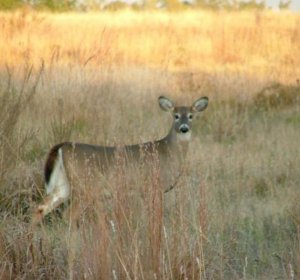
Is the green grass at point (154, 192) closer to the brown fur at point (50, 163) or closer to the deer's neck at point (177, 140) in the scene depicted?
the brown fur at point (50, 163)

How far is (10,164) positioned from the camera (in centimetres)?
628

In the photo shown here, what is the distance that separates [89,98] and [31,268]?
4935 millimetres

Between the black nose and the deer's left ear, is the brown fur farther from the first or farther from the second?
the deer's left ear

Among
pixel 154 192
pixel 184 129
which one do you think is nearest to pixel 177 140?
pixel 184 129

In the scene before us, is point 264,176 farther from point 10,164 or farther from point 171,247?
point 171,247

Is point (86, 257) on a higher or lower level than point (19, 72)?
higher

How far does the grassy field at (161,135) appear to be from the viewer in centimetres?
425

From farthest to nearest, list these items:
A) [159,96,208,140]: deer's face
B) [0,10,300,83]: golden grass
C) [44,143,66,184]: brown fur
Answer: [0,10,300,83]: golden grass, [159,96,208,140]: deer's face, [44,143,66,184]: brown fur

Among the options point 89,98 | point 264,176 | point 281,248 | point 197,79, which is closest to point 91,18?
point 197,79

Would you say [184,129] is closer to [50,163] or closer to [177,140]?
[177,140]

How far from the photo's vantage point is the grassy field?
13.9ft

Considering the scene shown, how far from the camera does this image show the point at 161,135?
8.94m

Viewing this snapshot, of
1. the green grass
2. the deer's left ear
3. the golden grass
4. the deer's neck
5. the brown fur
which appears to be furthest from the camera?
the golden grass

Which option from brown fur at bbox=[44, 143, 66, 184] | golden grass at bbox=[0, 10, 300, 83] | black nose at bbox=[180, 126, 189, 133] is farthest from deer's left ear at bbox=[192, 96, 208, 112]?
golden grass at bbox=[0, 10, 300, 83]
